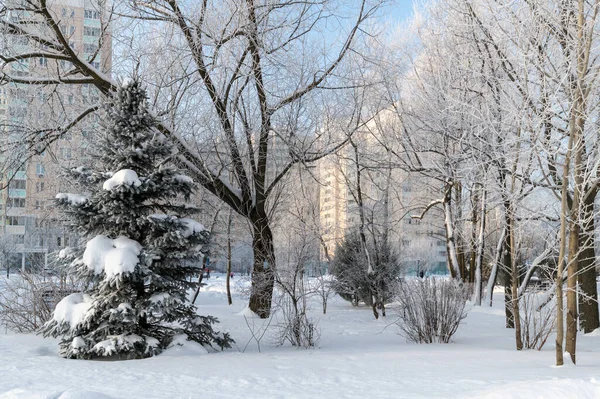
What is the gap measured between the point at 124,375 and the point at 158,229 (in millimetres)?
2355

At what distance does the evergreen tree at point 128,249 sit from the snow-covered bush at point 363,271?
364 inches

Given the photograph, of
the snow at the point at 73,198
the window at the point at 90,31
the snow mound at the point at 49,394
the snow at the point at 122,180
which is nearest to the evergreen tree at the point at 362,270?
the window at the point at 90,31

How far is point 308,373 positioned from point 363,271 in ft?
40.2

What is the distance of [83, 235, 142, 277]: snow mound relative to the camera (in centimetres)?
744

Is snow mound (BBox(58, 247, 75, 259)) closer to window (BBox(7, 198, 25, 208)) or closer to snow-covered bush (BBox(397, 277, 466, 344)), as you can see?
snow-covered bush (BBox(397, 277, 466, 344))

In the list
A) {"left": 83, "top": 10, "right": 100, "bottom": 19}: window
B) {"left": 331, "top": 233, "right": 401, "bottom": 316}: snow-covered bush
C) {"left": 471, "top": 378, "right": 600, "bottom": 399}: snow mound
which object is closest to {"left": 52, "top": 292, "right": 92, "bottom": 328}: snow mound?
{"left": 471, "top": 378, "right": 600, "bottom": 399}: snow mound

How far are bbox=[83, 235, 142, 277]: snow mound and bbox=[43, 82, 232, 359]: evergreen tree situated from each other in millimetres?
13

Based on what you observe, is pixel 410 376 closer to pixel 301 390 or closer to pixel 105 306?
pixel 301 390

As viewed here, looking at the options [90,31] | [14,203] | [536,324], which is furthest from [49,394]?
[14,203]

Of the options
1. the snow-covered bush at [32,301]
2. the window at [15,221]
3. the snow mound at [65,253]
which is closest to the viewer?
the snow mound at [65,253]

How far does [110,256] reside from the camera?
7.54 metres

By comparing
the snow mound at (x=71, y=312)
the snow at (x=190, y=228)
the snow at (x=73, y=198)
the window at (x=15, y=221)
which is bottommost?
the snow mound at (x=71, y=312)

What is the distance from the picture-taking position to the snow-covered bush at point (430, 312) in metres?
10.1

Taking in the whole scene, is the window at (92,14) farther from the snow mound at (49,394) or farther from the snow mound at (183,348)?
the snow mound at (49,394)
